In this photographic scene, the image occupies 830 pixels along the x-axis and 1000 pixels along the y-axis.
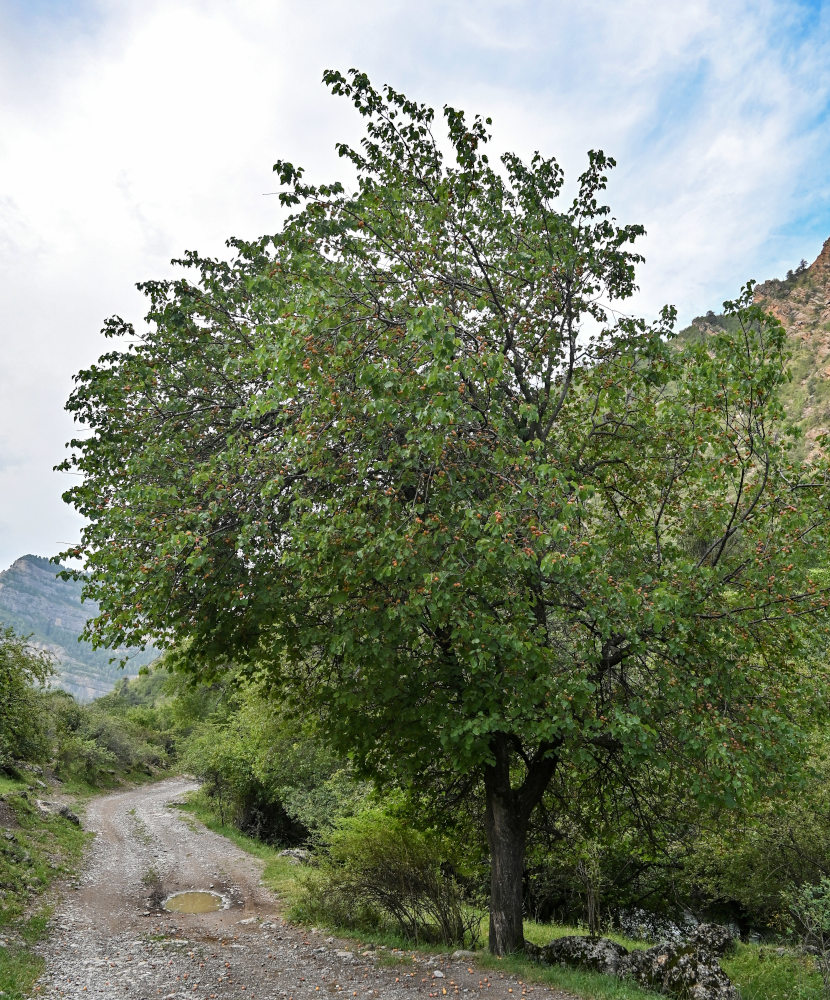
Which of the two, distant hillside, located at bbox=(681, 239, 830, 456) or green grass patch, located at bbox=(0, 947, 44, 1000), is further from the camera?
distant hillside, located at bbox=(681, 239, 830, 456)

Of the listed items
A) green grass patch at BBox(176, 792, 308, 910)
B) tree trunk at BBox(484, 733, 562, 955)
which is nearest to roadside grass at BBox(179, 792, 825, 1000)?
green grass patch at BBox(176, 792, 308, 910)

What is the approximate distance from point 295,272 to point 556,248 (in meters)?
3.45

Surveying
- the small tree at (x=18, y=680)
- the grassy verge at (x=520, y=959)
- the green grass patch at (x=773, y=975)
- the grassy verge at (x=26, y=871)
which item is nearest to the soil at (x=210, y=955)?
the grassy verge at (x=520, y=959)

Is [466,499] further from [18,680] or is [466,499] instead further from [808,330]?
[808,330]

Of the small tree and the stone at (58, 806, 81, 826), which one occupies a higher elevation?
the small tree

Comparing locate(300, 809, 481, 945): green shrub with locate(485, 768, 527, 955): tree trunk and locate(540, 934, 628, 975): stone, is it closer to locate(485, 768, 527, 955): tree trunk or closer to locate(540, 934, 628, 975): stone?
locate(485, 768, 527, 955): tree trunk

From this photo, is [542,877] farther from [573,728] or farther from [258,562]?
[258,562]

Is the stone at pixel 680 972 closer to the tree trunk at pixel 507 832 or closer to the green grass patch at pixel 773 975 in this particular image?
the green grass patch at pixel 773 975

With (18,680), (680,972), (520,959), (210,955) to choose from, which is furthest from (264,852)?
(680,972)

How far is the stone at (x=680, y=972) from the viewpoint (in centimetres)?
852

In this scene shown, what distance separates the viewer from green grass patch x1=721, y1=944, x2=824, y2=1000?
973 cm

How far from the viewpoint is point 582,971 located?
29.2 feet

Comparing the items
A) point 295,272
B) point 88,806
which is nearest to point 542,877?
point 295,272

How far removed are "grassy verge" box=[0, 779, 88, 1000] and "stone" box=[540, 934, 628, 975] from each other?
283 inches
